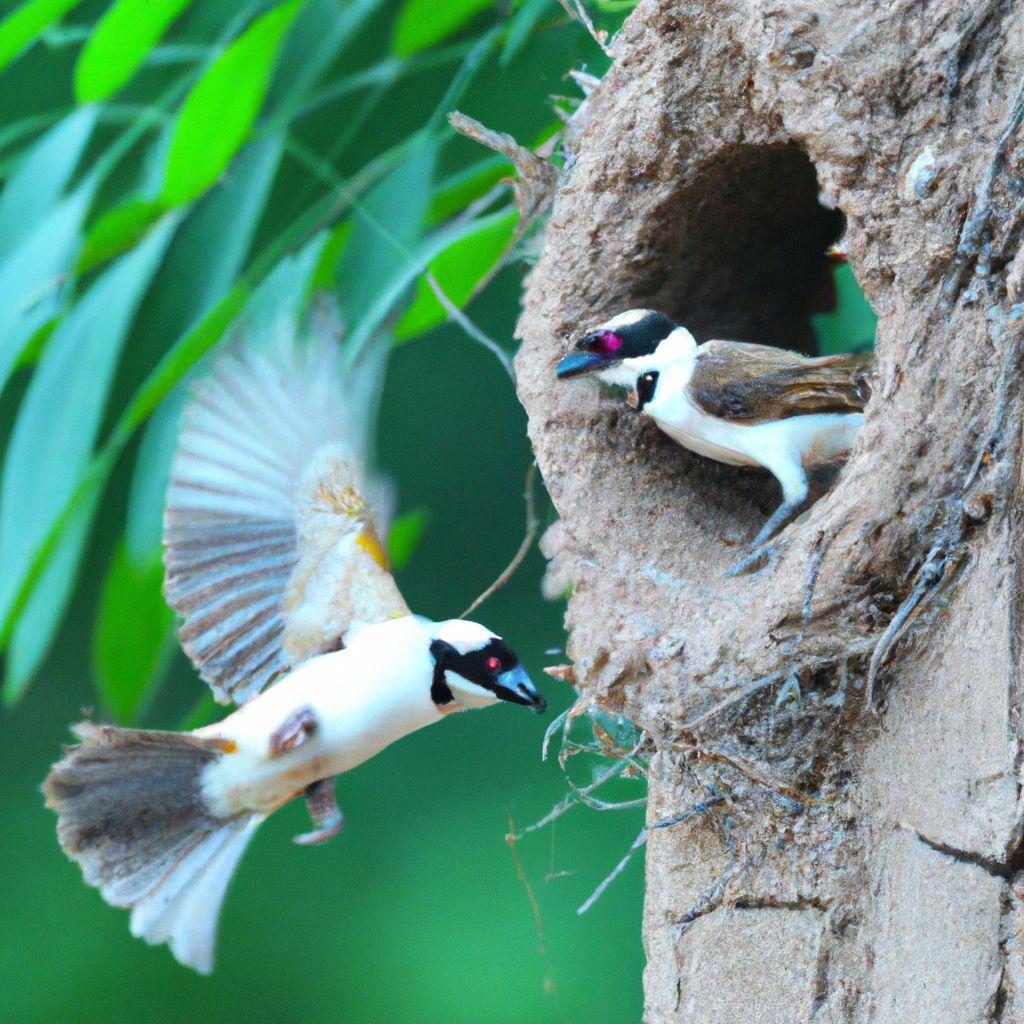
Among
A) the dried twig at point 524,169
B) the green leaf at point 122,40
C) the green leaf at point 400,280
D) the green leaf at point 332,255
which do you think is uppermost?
the green leaf at point 122,40

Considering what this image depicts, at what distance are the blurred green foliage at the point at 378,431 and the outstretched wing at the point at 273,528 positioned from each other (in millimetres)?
407

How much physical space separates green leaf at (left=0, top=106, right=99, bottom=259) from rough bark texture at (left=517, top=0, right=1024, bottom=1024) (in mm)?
975

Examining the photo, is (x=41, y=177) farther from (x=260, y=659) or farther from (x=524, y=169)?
(x=260, y=659)

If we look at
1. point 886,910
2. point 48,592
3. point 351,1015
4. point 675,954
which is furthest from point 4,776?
point 886,910

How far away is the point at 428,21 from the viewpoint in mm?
1565

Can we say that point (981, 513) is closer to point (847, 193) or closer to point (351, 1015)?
point (847, 193)

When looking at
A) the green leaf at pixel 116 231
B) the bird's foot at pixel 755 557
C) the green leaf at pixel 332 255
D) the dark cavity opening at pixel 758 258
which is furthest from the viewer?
the green leaf at pixel 116 231

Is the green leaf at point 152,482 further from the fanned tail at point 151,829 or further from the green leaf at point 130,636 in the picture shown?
the fanned tail at point 151,829

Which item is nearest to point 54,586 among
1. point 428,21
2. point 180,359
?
point 180,359

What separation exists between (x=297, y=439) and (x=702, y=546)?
0.36 metres

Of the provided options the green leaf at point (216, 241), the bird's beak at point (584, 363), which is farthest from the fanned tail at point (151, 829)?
the green leaf at point (216, 241)

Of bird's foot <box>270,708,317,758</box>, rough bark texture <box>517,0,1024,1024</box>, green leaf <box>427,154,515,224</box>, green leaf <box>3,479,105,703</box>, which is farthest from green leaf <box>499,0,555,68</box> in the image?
bird's foot <box>270,708,317,758</box>

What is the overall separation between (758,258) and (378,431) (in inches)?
23.1

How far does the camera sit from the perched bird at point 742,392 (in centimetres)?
99
